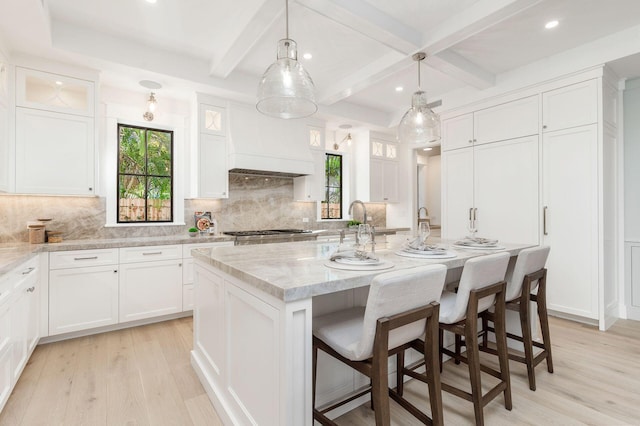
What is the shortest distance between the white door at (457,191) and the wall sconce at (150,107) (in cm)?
394

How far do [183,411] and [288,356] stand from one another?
46.0 inches

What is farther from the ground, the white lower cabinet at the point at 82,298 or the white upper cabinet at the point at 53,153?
the white upper cabinet at the point at 53,153

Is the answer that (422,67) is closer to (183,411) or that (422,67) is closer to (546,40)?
(546,40)

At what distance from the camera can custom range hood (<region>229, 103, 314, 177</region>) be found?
4102 mm

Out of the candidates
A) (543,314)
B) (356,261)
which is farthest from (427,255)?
(543,314)

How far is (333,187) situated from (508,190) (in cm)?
291

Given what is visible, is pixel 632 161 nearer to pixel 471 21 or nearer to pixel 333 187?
pixel 471 21

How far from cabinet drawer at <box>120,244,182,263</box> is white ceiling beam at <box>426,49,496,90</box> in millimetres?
3437

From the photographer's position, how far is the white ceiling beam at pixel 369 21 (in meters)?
2.41

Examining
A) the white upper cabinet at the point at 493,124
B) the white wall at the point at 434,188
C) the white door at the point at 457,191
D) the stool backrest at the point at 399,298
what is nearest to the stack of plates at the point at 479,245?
the stool backrest at the point at 399,298

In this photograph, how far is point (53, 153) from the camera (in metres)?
3.06

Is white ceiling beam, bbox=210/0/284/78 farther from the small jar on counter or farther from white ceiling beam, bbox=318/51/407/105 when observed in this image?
the small jar on counter

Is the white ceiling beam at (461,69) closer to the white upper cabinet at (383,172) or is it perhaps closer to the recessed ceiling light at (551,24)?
Answer: the recessed ceiling light at (551,24)

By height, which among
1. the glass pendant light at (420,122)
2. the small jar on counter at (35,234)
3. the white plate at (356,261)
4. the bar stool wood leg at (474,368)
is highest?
the glass pendant light at (420,122)
